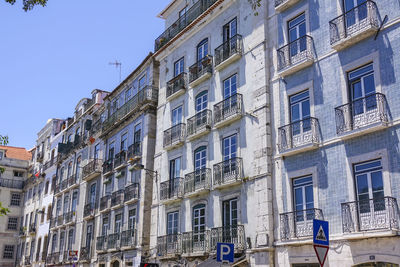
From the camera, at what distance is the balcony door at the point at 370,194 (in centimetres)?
1336

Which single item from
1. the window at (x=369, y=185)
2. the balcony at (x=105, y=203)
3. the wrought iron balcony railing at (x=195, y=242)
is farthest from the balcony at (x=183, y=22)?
the window at (x=369, y=185)

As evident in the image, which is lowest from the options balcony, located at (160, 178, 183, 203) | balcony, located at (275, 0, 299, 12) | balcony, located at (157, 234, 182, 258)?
balcony, located at (157, 234, 182, 258)

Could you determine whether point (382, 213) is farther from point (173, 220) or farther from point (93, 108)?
point (93, 108)

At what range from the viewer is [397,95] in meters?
13.7

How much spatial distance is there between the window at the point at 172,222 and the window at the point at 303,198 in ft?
25.9

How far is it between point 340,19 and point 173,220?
12316 mm

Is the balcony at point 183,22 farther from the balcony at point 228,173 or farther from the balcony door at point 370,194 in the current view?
the balcony door at point 370,194

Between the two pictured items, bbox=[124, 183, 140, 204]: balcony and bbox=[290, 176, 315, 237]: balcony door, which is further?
bbox=[124, 183, 140, 204]: balcony

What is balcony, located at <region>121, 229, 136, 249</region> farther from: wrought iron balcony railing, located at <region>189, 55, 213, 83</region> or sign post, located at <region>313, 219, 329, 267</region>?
sign post, located at <region>313, 219, 329, 267</region>

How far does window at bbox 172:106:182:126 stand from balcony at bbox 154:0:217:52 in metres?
4.68

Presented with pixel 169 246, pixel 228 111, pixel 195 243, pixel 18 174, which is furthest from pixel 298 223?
pixel 18 174

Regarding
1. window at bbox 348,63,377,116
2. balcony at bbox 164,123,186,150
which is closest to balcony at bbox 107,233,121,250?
balcony at bbox 164,123,186,150

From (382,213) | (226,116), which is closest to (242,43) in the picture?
(226,116)

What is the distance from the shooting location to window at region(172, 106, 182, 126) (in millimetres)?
24358
